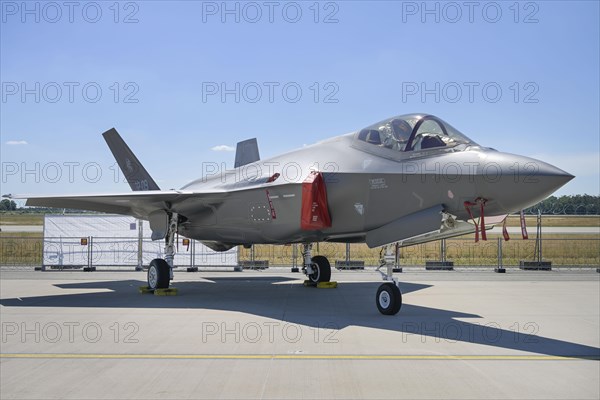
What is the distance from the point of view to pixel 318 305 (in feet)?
37.9

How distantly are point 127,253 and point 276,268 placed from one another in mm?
6498

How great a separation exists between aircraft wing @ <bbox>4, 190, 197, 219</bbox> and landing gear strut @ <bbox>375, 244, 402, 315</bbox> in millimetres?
5432

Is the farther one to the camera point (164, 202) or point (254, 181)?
point (164, 202)

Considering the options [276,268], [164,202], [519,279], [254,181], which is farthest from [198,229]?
[519,279]

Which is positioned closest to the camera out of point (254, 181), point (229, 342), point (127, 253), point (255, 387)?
point (255, 387)

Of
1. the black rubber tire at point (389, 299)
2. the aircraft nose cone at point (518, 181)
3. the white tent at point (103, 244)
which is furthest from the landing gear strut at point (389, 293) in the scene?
the white tent at point (103, 244)

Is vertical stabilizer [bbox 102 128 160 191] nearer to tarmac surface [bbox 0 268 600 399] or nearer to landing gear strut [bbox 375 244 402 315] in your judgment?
tarmac surface [bbox 0 268 600 399]

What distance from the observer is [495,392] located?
204 inches

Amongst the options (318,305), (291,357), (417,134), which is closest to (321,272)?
(318,305)

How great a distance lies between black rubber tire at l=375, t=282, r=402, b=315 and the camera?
977 centimetres

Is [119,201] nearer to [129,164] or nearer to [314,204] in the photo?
[129,164]

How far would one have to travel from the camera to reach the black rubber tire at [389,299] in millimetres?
9766

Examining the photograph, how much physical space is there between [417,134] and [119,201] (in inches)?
317

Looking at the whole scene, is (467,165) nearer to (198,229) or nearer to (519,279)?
(198,229)
